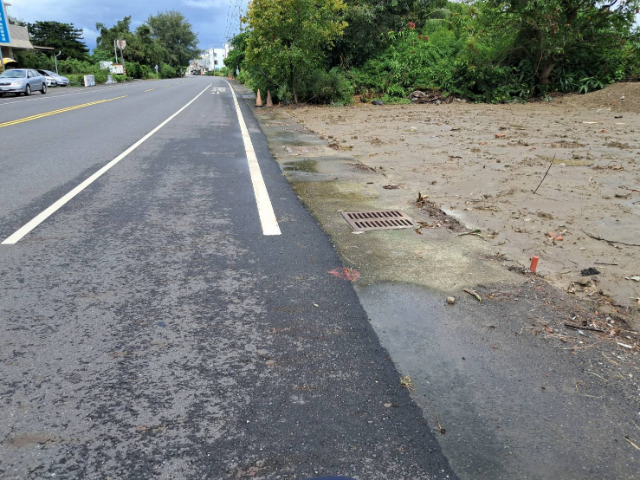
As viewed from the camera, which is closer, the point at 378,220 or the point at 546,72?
the point at 378,220

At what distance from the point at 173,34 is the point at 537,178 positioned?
12801 centimetres

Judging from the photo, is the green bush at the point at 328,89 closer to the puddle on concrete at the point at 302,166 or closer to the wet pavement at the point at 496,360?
the puddle on concrete at the point at 302,166

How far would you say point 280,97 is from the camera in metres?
23.5

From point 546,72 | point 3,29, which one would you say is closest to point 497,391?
point 546,72

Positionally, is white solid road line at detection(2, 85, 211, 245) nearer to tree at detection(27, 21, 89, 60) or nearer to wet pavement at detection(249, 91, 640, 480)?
wet pavement at detection(249, 91, 640, 480)

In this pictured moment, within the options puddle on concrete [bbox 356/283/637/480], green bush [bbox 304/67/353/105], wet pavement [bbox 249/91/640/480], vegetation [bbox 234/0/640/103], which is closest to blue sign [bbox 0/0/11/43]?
vegetation [bbox 234/0/640/103]

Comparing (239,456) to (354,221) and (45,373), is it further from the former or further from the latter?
(354,221)

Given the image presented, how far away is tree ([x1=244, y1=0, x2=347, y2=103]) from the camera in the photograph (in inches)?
787

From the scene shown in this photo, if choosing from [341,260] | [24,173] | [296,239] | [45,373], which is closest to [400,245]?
[341,260]

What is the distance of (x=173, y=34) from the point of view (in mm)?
118750

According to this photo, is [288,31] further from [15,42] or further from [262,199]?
[15,42]

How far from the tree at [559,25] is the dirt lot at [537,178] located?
5073mm

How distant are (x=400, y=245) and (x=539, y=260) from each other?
1.39 m

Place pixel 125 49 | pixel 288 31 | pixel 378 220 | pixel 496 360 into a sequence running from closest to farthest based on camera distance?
1. pixel 496 360
2. pixel 378 220
3. pixel 288 31
4. pixel 125 49
